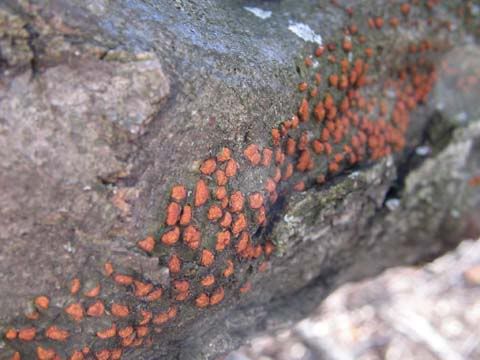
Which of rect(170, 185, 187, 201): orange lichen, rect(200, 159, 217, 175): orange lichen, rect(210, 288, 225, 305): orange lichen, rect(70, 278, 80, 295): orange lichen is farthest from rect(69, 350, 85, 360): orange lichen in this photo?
rect(200, 159, 217, 175): orange lichen

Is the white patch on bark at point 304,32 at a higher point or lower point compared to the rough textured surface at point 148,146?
higher

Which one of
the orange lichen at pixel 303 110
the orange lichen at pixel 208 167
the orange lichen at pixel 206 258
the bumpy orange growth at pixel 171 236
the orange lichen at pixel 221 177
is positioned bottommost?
the orange lichen at pixel 206 258

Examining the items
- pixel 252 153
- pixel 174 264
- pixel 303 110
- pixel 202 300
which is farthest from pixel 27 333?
pixel 303 110

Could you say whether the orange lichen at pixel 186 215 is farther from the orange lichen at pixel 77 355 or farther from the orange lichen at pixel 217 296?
the orange lichen at pixel 77 355

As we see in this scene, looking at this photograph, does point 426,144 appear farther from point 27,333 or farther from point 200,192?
point 27,333

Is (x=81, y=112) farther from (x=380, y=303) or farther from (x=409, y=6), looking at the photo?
(x=380, y=303)

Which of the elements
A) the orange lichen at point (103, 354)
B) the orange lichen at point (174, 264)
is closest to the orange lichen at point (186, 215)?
the orange lichen at point (174, 264)

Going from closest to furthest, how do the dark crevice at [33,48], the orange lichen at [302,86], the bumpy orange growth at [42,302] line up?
the dark crevice at [33,48]
the bumpy orange growth at [42,302]
the orange lichen at [302,86]
